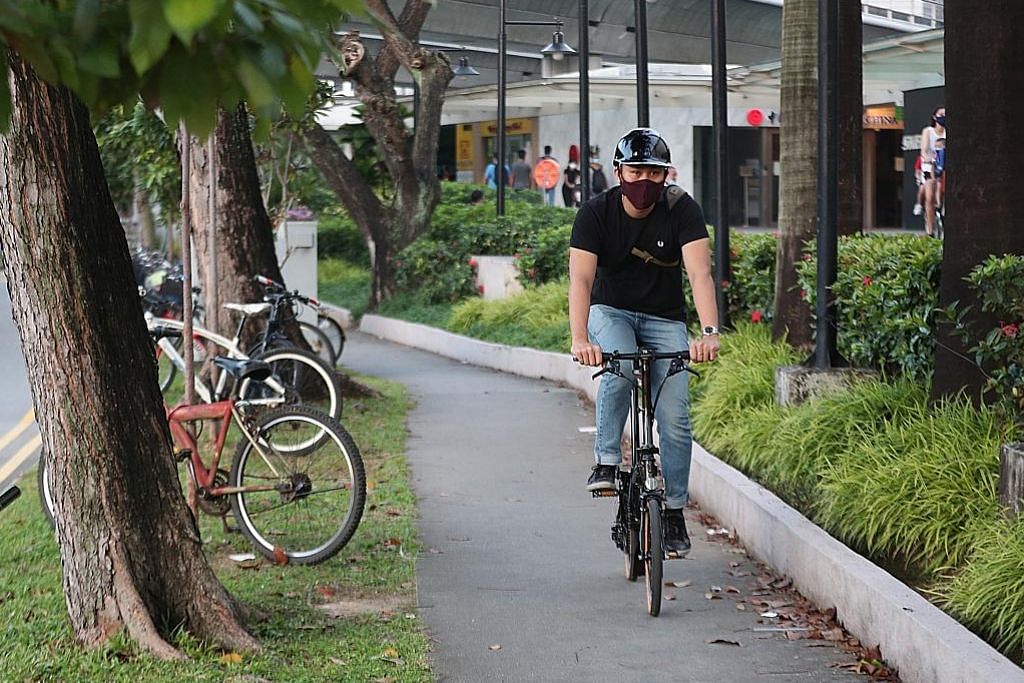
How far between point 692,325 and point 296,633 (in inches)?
299

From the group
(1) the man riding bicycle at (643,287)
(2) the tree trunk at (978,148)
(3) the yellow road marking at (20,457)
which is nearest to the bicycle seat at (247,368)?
(1) the man riding bicycle at (643,287)

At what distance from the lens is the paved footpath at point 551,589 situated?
592 cm

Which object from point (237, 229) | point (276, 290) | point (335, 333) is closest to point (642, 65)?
point (237, 229)

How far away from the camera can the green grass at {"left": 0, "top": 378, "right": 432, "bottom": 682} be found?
5.55m

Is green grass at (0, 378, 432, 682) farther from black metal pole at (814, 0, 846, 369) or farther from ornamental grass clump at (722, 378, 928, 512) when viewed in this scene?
black metal pole at (814, 0, 846, 369)

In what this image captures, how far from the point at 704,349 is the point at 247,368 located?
297 cm

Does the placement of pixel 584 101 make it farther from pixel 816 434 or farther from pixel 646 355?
pixel 646 355

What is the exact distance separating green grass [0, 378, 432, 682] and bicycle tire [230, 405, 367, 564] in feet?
0.45

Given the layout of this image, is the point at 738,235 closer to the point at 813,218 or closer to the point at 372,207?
the point at 813,218

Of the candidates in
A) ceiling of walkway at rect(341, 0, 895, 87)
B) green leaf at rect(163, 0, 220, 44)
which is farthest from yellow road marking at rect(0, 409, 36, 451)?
ceiling of walkway at rect(341, 0, 895, 87)

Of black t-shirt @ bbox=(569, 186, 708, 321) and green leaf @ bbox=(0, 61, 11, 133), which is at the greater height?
green leaf @ bbox=(0, 61, 11, 133)

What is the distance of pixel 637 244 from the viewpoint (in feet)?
22.7

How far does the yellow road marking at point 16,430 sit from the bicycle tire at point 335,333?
114 inches

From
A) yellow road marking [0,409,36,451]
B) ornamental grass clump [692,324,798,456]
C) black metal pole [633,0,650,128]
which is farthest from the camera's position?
black metal pole [633,0,650,128]
